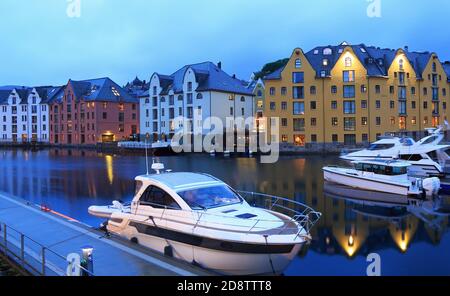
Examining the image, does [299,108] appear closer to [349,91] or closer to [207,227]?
[349,91]

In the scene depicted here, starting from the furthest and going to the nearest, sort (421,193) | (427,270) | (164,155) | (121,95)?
(121,95)
(164,155)
(421,193)
(427,270)

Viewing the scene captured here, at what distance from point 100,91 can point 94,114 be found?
20.2 ft

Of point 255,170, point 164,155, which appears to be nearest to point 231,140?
point 164,155

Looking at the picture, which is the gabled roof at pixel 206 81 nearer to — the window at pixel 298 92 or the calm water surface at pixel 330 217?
the window at pixel 298 92

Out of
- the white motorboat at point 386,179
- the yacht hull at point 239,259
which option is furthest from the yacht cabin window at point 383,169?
the yacht hull at point 239,259

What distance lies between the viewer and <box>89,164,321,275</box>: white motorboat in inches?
482

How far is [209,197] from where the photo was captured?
47.6 feet

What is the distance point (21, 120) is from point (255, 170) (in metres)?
101

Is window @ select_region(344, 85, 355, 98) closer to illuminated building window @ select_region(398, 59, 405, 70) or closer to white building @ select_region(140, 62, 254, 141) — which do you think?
illuminated building window @ select_region(398, 59, 405, 70)

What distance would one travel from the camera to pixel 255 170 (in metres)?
47.3

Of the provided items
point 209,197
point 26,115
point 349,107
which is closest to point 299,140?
point 349,107

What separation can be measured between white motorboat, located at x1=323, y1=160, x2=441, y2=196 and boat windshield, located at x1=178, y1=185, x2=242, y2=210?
19.0 m

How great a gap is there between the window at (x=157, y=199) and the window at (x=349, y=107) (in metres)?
61.2
